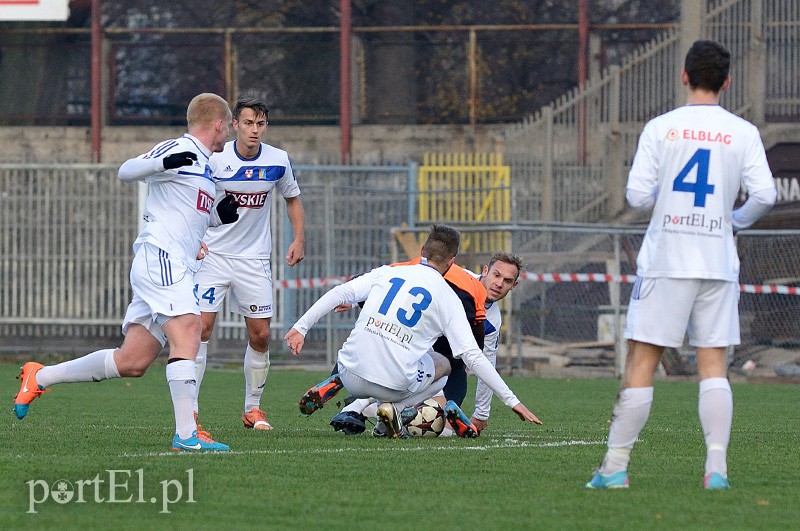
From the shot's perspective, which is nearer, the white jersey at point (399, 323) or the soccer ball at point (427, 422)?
the white jersey at point (399, 323)

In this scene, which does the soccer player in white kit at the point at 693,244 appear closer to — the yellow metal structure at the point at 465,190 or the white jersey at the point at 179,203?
the white jersey at the point at 179,203

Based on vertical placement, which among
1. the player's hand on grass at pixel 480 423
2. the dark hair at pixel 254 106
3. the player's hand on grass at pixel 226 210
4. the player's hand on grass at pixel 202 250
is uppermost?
the dark hair at pixel 254 106

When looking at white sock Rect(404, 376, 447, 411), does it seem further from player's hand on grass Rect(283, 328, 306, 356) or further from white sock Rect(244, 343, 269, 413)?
white sock Rect(244, 343, 269, 413)

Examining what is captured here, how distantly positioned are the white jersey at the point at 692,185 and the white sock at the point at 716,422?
0.50 metres

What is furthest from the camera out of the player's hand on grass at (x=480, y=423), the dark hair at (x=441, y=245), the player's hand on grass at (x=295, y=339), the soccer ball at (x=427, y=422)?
the player's hand on grass at (x=480, y=423)

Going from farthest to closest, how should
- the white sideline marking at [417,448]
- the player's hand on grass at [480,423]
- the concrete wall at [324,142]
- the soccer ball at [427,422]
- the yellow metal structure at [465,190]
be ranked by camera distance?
the concrete wall at [324,142], the yellow metal structure at [465,190], the player's hand on grass at [480,423], the soccer ball at [427,422], the white sideline marking at [417,448]

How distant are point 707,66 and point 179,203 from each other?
118 inches

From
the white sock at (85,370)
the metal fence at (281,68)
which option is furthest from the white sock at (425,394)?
the metal fence at (281,68)

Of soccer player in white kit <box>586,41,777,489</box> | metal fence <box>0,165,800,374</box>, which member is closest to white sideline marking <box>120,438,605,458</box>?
soccer player in white kit <box>586,41,777,489</box>

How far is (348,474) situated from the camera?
697cm

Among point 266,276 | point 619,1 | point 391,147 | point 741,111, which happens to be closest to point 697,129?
point 266,276

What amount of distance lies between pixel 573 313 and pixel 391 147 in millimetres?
7980

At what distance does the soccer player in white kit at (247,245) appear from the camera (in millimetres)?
9945

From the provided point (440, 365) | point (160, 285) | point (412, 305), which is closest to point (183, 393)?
point (160, 285)
